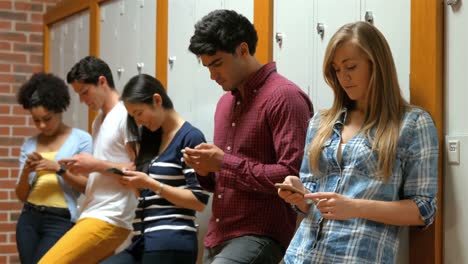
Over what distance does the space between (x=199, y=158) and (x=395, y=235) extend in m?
0.66

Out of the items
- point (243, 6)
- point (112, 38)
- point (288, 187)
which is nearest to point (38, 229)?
point (112, 38)

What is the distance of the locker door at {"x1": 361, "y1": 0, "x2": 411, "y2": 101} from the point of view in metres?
2.11

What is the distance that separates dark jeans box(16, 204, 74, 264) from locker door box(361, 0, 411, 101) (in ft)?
6.39

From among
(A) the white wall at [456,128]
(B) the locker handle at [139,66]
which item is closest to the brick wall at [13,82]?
(B) the locker handle at [139,66]

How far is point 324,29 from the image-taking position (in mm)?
2484

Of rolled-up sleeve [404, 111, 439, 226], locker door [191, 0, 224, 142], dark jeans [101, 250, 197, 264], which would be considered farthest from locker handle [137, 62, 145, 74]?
rolled-up sleeve [404, 111, 439, 226]

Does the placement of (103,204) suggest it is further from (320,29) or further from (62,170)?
(320,29)

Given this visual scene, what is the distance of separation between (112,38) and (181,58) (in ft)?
2.85

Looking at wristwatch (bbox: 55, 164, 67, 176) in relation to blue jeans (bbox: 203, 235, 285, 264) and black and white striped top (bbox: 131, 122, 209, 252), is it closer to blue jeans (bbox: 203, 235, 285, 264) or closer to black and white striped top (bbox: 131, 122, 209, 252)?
black and white striped top (bbox: 131, 122, 209, 252)

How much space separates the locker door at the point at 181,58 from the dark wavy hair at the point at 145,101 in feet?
1.63

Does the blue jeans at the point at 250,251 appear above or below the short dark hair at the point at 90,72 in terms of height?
below

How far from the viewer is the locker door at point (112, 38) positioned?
13.1 ft

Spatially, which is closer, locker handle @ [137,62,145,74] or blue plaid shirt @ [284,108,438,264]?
blue plaid shirt @ [284,108,438,264]

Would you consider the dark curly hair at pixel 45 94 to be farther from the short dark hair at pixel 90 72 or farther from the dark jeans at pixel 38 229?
the dark jeans at pixel 38 229
